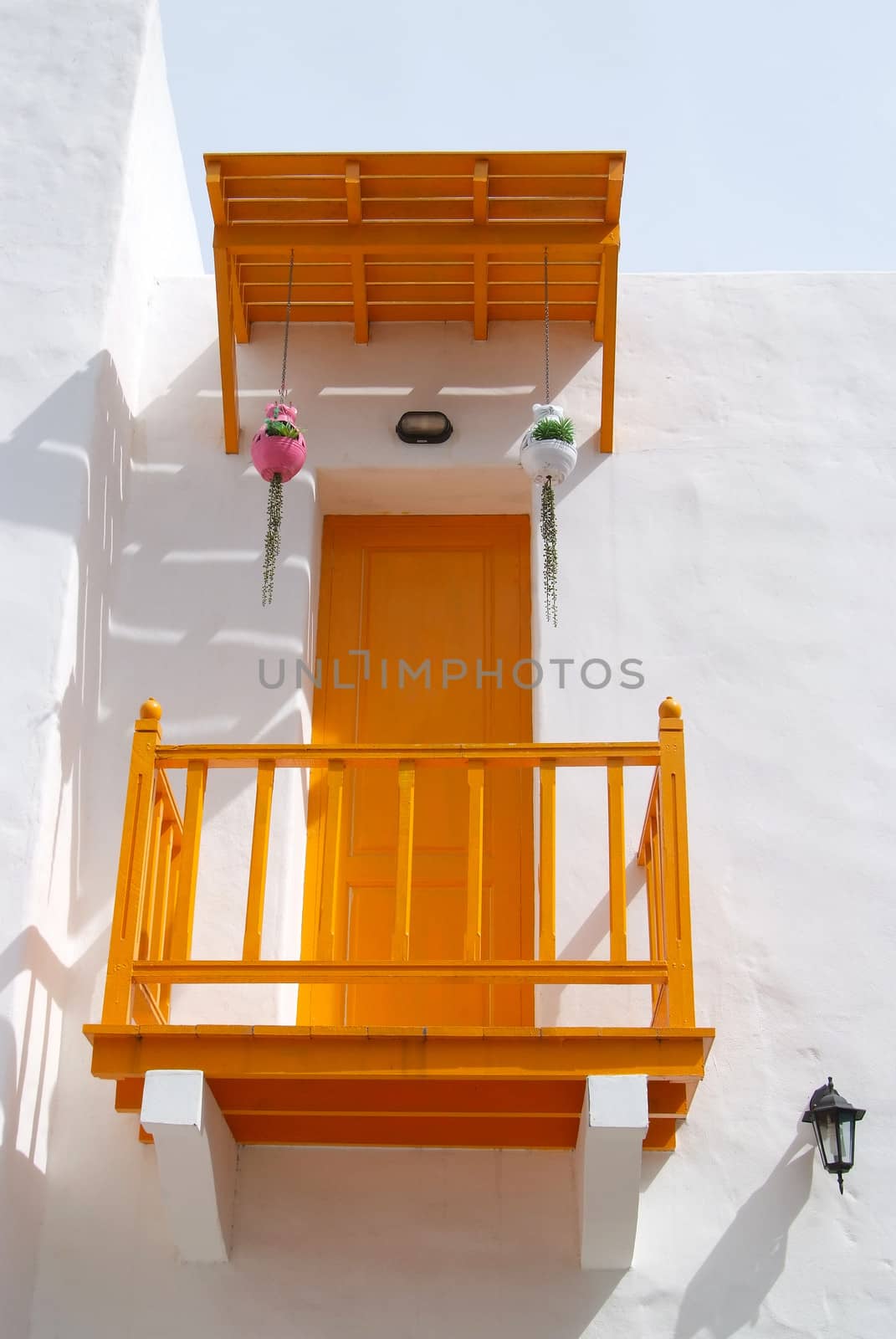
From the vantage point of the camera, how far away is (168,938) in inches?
256

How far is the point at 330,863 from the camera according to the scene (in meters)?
5.94

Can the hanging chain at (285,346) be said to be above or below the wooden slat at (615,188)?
below

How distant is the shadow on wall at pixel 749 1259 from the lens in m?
5.95

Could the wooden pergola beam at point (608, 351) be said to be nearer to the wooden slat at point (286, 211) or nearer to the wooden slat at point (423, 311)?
the wooden slat at point (423, 311)

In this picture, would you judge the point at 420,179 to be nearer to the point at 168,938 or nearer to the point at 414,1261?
the point at 168,938

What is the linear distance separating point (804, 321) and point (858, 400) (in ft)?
1.81

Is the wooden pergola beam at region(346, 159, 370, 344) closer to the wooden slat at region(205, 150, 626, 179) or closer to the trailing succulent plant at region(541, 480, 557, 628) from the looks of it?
the wooden slat at region(205, 150, 626, 179)

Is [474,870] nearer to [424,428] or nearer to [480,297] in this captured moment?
[424,428]

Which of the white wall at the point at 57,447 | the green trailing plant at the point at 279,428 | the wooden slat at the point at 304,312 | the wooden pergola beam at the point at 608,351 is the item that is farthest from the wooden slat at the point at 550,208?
the white wall at the point at 57,447

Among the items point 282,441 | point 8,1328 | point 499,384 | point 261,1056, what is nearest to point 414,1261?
point 261,1056

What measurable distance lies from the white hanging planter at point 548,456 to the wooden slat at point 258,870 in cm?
200

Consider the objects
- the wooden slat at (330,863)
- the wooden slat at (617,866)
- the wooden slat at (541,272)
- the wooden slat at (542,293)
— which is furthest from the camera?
the wooden slat at (542,293)

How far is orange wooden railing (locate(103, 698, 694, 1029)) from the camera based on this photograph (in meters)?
5.73

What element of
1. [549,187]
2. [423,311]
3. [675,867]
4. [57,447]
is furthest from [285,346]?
[675,867]
